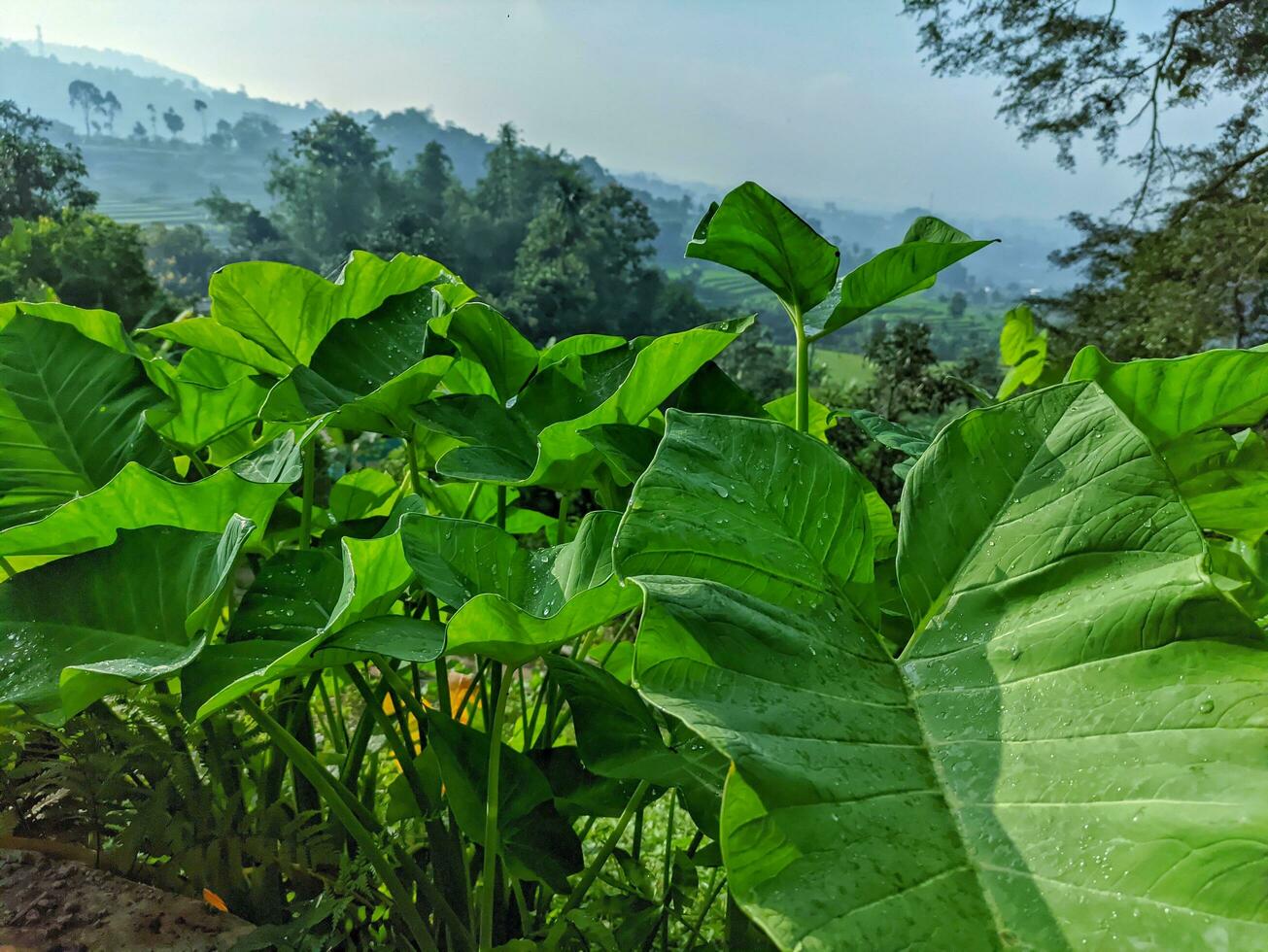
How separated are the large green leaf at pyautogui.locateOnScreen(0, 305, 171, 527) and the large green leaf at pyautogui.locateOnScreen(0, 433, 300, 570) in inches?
4.8

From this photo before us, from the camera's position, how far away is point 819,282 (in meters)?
0.46

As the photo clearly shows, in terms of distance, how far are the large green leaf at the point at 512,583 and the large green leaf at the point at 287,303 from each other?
22cm

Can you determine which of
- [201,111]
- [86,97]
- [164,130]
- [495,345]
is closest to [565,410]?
[495,345]

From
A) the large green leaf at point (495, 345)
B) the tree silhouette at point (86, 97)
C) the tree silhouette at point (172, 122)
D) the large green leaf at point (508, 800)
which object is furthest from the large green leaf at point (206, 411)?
the tree silhouette at point (172, 122)

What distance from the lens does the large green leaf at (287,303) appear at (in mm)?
490

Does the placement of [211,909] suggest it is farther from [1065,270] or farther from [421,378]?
[1065,270]

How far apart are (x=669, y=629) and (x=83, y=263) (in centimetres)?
277

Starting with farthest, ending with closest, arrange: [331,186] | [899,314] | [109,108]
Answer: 1. [899,314]
2. [331,186]
3. [109,108]

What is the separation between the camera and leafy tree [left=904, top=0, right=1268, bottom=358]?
3688 millimetres

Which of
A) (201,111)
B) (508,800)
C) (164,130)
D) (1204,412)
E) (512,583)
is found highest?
(201,111)

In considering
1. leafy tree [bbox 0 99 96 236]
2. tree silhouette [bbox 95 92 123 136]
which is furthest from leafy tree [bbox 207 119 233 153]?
leafy tree [bbox 0 99 96 236]

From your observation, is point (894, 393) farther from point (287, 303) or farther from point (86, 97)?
point (86, 97)

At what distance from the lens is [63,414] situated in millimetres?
470

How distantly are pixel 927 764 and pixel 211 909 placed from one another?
33cm
